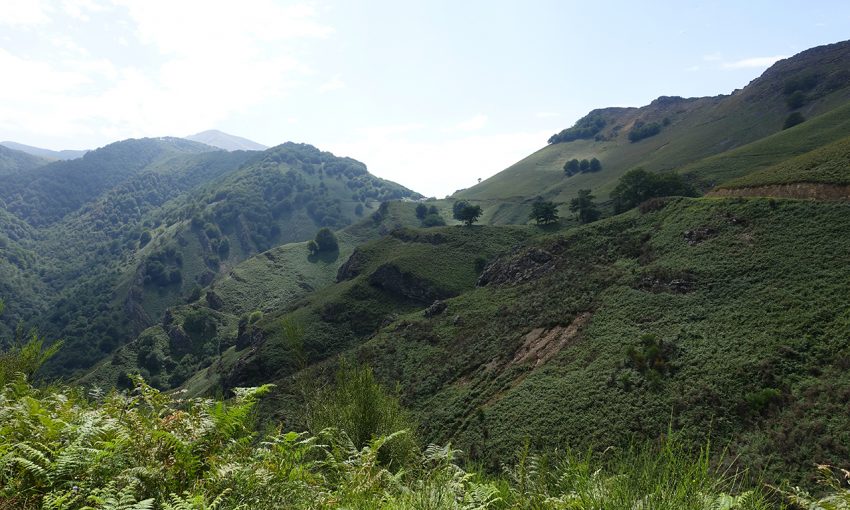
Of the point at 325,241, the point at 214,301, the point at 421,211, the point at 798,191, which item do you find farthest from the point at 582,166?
the point at 214,301

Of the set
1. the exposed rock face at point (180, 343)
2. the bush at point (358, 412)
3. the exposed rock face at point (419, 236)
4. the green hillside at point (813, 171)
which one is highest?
the green hillside at point (813, 171)

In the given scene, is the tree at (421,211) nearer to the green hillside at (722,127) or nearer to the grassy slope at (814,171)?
the green hillside at (722,127)

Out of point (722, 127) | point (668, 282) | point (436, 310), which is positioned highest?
point (722, 127)

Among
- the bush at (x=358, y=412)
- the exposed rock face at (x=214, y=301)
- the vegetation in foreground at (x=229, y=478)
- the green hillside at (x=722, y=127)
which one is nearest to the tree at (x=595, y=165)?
the green hillside at (x=722, y=127)

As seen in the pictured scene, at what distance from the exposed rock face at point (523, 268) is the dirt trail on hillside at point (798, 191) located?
29.7 metres

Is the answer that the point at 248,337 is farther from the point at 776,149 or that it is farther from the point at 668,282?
the point at 776,149

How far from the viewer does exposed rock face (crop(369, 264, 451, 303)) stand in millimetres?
92312

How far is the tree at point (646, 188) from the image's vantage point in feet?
300

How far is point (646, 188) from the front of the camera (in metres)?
93.9

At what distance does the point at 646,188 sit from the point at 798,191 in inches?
1542

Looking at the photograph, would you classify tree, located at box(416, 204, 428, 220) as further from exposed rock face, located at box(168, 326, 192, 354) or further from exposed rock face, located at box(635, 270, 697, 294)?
exposed rock face, located at box(635, 270, 697, 294)

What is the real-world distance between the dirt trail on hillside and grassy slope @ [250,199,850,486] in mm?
2498

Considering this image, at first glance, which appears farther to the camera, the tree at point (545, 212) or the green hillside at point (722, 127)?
the green hillside at point (722, 127)

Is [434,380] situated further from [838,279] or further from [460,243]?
[460,243]
